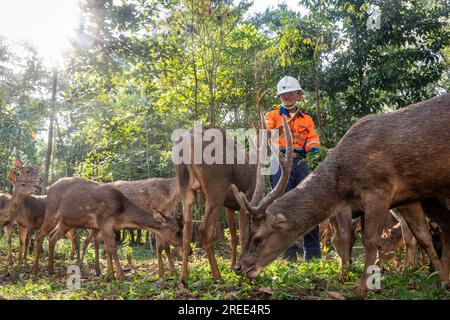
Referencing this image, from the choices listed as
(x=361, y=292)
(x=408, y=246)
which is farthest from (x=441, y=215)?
(x=361, y=292)

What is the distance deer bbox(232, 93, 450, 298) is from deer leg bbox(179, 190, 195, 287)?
99 centimetres

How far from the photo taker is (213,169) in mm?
6559

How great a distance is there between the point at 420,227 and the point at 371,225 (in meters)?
1.05

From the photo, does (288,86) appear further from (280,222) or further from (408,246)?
(280,222)

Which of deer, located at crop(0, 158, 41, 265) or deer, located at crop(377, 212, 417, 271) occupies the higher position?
deer, located at crop(0, 158, 41, 265)

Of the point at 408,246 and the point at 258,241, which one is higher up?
the point at 258,241

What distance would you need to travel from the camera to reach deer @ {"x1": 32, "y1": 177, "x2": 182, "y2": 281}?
845 centimetres

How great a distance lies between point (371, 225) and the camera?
5.02 meters

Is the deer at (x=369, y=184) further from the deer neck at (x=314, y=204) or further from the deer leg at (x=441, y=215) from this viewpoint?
the deer leg at (x=441, y=215)

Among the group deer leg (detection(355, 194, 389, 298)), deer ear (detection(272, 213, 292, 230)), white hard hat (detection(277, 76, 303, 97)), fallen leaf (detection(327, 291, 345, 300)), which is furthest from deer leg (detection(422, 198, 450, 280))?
white hard hat (detection(277, 76, 303, 97))

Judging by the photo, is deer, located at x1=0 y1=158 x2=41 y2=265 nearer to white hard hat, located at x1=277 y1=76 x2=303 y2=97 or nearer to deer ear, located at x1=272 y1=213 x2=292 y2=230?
white hard hat, located at x1=277 y1=76 x2=303 y2=97

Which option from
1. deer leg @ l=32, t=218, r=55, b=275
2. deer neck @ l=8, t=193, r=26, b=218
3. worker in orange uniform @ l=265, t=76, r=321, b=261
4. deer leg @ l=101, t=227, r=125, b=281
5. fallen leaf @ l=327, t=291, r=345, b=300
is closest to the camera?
fallen leaf @ l=327, t=291, r=345, b=300
